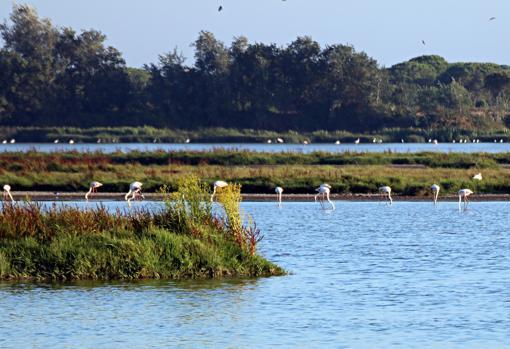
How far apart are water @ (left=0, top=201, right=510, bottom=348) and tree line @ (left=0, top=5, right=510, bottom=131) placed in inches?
4059

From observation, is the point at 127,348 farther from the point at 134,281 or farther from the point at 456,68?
the point at 456,68

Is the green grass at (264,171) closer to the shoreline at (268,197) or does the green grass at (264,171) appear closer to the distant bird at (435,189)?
the shoreline at (268,197)

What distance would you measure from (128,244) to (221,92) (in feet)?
380

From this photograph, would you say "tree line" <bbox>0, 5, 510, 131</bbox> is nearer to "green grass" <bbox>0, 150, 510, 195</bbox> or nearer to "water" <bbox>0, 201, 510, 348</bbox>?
"green grass" <bbox>0, 150, 510, 195</bbox>

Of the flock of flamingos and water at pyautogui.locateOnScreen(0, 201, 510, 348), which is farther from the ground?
the flock of flamingos

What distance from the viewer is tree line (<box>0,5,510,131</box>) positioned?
134 meters

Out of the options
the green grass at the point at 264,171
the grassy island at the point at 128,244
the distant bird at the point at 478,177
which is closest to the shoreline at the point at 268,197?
the green grass at the point at 264,171

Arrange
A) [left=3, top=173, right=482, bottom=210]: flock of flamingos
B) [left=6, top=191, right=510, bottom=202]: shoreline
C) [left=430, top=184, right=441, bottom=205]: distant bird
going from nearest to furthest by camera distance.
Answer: [left=3, top=173, right=482, bottom=210]: flock of flamingos, [left=430, top=184, right=441, bottom=205]: distant bird, [left=6, top=191, right=510, bottom=202]: shoreline

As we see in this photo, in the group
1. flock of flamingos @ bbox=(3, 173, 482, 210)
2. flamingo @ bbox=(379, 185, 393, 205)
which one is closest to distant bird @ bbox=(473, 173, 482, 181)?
flock of flamingos @ bbox=(3, 173, 482, 210)

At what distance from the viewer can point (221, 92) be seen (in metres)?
138

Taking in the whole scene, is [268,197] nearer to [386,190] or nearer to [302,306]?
[386,190]

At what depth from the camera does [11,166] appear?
173 ft

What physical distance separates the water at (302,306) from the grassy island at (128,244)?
30 centimetres

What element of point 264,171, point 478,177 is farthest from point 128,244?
point 264,171
